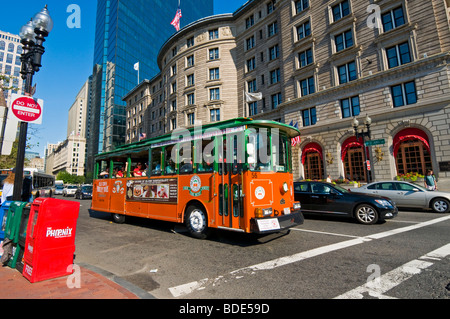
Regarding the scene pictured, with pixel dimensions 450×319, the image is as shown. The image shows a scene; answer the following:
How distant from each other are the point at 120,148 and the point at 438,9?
958 inches

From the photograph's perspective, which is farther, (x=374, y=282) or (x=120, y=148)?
(x=120, y=148)

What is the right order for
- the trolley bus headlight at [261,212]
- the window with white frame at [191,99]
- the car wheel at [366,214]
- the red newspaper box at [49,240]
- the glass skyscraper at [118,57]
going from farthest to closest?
the glass skyscraper at [118,57] → the window with white frame at [191,99] → the car wheel at [366,214] → the trolley bus headlight at [261,212] → the red newspaper box at [49,240]

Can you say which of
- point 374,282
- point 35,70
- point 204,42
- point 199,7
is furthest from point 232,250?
point 199,7

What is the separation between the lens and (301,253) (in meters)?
5.06

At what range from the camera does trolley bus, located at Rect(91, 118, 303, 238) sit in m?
5.70

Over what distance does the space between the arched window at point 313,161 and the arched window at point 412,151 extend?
6.29 m

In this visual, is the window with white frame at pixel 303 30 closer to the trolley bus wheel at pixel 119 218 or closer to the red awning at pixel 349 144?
the red awning at pixel 349 144

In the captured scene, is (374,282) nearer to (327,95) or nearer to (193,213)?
(193,213)

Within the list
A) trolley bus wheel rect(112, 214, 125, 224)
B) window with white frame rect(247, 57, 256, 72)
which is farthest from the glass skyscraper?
trolley bus wheel rect(112, 214, 125, 224)

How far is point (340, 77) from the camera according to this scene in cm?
2233

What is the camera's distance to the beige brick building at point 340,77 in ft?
56.7

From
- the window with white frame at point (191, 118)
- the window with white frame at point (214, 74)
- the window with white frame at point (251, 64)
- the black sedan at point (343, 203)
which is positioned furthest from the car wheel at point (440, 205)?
the window with white frame at point (191, 118)

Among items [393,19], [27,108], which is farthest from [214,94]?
[27,108]

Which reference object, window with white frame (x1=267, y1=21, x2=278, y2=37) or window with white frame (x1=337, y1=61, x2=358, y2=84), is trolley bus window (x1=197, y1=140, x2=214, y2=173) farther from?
window with white frame (x1=267, y1=21, x2=278, y2=37)
